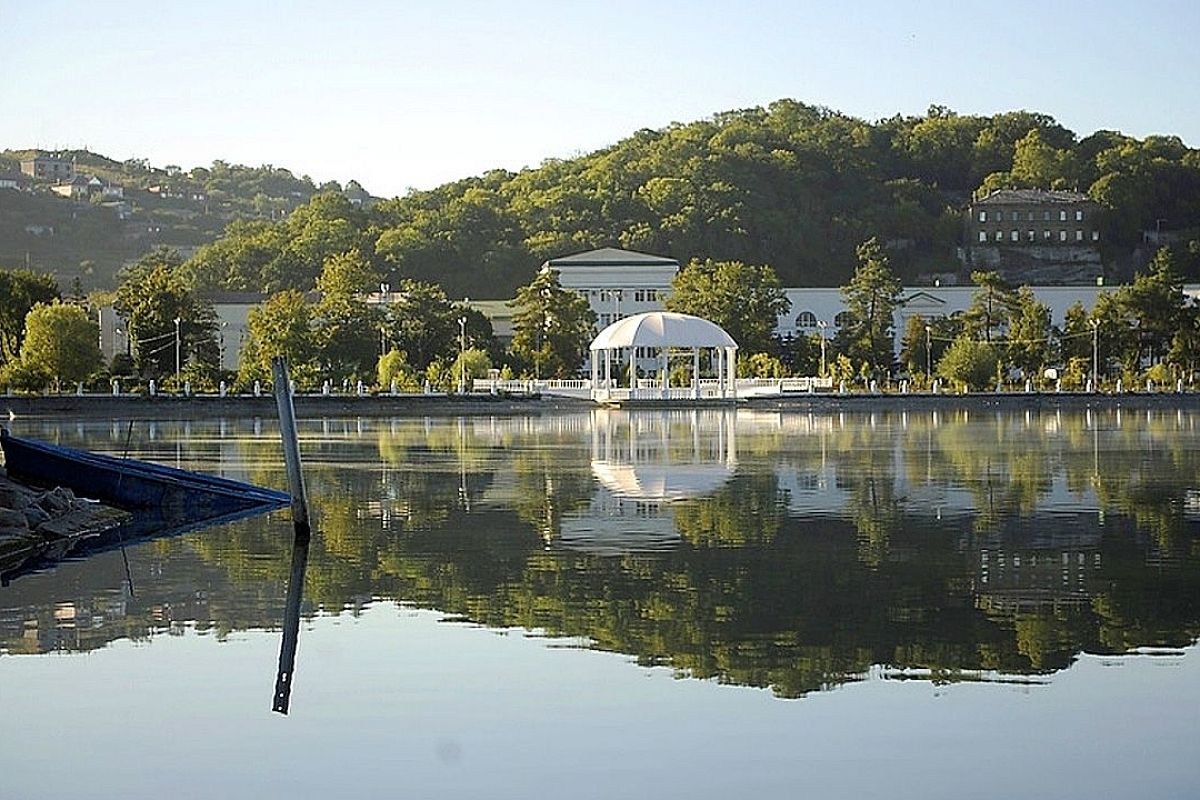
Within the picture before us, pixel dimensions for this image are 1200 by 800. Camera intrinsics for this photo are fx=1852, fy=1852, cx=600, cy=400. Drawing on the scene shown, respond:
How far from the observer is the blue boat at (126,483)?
18.7 metres

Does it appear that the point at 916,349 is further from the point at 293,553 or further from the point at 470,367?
the point at 293,553

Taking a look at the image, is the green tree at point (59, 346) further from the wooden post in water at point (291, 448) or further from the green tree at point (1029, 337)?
the wooden post in water at point (291, 448)

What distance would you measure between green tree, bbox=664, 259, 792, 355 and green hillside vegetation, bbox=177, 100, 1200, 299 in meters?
29.6

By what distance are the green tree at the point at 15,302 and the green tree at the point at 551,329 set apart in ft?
59.4

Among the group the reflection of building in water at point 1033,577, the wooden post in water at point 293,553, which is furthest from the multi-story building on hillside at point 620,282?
the reflection of building in water at point 1033,577

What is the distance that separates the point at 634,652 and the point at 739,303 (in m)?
65.8

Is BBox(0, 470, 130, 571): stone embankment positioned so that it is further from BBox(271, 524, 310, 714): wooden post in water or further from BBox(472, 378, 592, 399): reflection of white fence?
BBox(472, 378, 592, 399): reflection of white fence

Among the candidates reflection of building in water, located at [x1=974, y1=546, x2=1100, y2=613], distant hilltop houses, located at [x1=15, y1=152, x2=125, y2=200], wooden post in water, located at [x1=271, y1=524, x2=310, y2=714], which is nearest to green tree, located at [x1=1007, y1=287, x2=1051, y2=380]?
reflection of building in water, located at [x1=974, y1=546, x2=1100, y2=613]

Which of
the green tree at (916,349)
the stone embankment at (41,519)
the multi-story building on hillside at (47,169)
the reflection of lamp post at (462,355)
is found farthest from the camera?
the multi-story building on hillside at (47,169)

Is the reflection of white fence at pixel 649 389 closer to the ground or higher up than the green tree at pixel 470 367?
closer to the ground

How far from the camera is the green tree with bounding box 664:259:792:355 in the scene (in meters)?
75.1

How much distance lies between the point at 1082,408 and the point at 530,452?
28.1 metres

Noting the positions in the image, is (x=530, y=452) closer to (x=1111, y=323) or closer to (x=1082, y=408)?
(x=1082, y=408)

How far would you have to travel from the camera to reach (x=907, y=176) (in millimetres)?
131000
